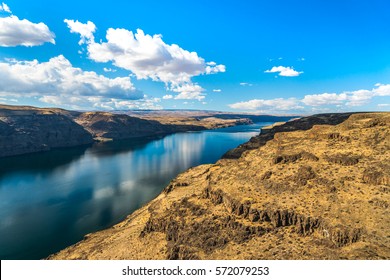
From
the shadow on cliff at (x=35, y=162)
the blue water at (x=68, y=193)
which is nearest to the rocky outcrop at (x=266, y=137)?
the blue water at (x=68, y=193)

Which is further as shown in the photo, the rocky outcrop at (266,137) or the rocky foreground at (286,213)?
the rocky outcrop at (266,137)

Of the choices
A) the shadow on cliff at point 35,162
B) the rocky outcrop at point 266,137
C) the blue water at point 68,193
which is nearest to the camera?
the blue water at point 68,193

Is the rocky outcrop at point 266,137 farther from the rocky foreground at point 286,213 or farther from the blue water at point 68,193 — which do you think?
the rocky foreground at point 286,213

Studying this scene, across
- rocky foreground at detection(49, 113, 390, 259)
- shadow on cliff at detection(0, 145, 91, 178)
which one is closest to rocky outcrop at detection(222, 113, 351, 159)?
rocky foreground at detection(49, 113, 390, 259)

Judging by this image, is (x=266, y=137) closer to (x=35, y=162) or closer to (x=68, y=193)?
(x=68, y=193)

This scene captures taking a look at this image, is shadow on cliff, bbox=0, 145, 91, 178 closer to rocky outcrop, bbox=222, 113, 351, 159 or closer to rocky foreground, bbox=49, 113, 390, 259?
rocky foreground, bbox=49, 113, 390, 259

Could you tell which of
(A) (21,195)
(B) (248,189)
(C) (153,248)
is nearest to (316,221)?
(B) (248,189)
